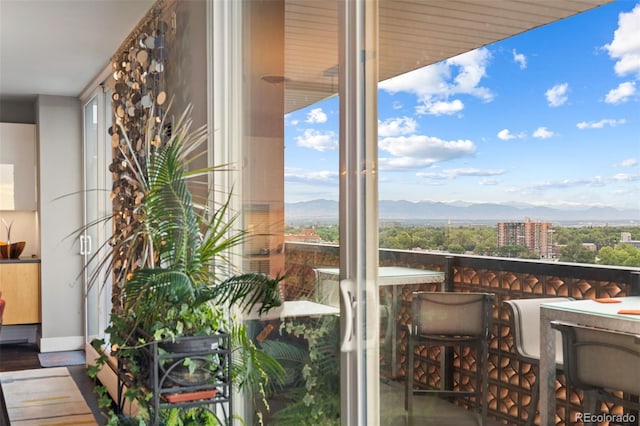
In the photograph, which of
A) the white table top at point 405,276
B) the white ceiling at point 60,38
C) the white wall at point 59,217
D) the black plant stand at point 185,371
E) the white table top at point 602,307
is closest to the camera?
the white table top at point 602,307

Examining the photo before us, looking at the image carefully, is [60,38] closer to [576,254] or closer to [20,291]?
[20,291]

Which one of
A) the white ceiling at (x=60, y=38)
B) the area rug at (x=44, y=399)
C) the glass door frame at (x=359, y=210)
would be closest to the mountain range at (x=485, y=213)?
the glass door frame at (x=359, y=210)

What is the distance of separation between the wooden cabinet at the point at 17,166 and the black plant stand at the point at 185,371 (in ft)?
18.5

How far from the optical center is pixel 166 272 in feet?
8.58

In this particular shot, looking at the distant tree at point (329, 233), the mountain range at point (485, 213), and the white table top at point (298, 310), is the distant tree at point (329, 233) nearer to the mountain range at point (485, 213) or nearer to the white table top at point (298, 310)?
the mountain range at point (485, 213)

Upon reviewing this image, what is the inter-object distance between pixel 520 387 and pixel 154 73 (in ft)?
11.2

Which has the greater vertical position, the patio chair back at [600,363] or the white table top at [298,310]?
the patio chair back at [600,363]

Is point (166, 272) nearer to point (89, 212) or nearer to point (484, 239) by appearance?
point (484, 239)

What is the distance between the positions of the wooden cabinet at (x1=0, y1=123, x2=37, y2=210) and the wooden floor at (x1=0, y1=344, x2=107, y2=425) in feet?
5.06

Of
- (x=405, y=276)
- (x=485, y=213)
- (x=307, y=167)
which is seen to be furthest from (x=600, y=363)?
(x=307, y=167)

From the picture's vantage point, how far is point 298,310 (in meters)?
2.73

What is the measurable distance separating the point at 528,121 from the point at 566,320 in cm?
44

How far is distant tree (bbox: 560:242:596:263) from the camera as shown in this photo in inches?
51.8

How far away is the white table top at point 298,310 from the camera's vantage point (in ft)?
8.23
